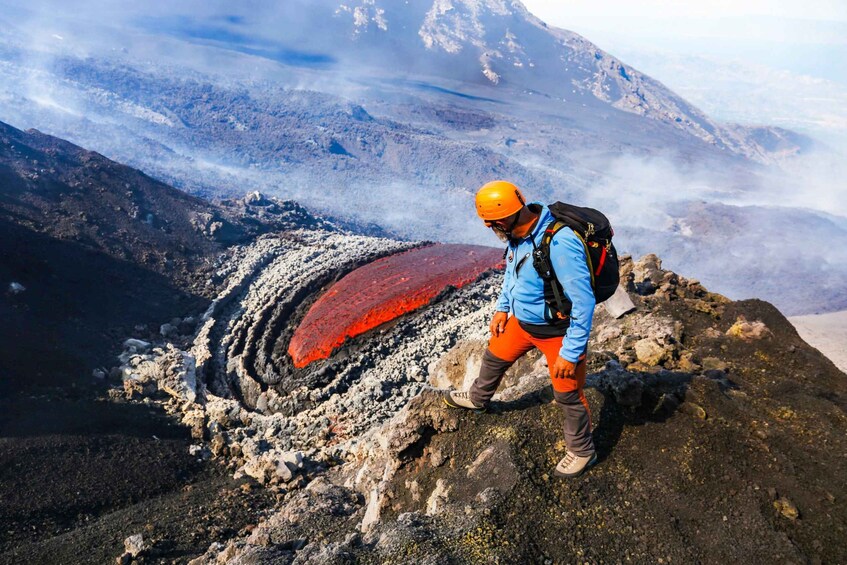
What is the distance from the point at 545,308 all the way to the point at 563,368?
0.42 metres

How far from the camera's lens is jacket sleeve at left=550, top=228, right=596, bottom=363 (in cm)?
356

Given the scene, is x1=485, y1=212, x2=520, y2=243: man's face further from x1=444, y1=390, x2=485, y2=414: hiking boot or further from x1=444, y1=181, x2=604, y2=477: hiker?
x1=444, y1=390, x2=485, y2=414: hiking boot

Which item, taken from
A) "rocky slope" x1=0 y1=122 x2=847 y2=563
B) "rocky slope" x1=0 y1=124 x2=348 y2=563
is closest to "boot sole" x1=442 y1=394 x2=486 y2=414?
"rocky slope" x1=0 y1=122 x2=847 y2=563

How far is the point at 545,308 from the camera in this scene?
152 inches

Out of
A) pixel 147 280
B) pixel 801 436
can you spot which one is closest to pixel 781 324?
pixel 801 436

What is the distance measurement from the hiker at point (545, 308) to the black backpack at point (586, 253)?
0.11 feet

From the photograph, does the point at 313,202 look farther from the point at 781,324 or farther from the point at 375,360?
the point at 781,324

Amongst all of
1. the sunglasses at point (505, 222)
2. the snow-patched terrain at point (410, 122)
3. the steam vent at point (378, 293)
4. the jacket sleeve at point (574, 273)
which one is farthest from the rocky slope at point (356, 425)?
the snow-patched terrain at point (410, 122)

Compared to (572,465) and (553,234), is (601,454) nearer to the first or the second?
(572,465)

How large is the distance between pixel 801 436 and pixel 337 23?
78.8 m

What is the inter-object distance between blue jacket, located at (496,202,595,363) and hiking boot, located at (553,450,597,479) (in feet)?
3.19

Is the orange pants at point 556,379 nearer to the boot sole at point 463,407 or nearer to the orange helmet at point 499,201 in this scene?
the boot sole at point 463,407

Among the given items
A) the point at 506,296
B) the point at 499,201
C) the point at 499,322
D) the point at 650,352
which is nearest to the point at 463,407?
the point at 499,322

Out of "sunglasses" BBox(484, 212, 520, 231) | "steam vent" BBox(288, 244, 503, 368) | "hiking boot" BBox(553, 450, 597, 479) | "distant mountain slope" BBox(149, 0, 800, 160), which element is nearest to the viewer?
"sunglasses" BBox(484, 212, 520, 231)
